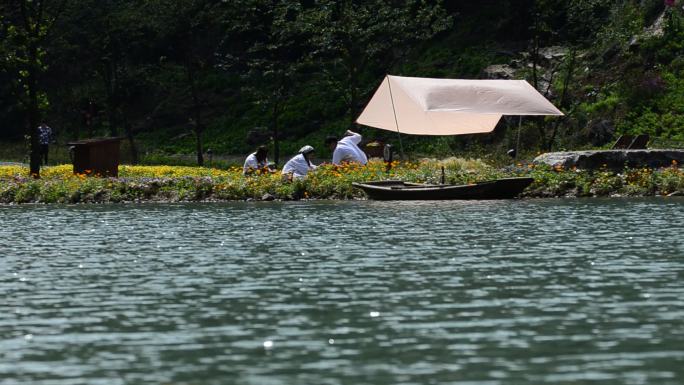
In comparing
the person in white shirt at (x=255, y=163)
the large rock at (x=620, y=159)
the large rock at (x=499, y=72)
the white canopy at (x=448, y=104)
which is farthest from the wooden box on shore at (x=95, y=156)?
the large rock at (x=499, y=72)

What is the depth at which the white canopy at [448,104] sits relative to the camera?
3541 cm

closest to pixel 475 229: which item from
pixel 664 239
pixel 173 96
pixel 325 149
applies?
pixel 664 239

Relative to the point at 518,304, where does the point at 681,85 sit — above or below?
above

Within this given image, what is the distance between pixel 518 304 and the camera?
45.4 ft

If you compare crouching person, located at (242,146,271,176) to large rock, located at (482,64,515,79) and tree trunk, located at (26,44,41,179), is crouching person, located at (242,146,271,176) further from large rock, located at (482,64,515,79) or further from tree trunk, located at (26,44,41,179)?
large rock, located at (482,64,515,79)

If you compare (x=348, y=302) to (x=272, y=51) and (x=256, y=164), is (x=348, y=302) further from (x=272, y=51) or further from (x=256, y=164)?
(x=272, y=51)

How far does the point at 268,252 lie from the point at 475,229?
4908mm

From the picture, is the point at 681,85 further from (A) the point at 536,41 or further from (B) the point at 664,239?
(B) the point at 664,239

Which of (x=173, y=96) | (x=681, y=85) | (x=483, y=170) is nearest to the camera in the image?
(x=483, y=170)

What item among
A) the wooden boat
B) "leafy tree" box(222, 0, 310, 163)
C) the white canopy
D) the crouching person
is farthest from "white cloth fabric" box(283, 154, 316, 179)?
"leafy tree" box(222, 0, 310, 163)

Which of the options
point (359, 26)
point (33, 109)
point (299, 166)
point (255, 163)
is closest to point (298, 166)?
point (299, 166)

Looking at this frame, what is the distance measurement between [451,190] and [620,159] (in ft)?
20.7

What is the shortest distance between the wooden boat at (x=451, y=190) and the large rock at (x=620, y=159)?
3527 mm

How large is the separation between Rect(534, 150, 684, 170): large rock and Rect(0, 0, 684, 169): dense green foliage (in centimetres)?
679
